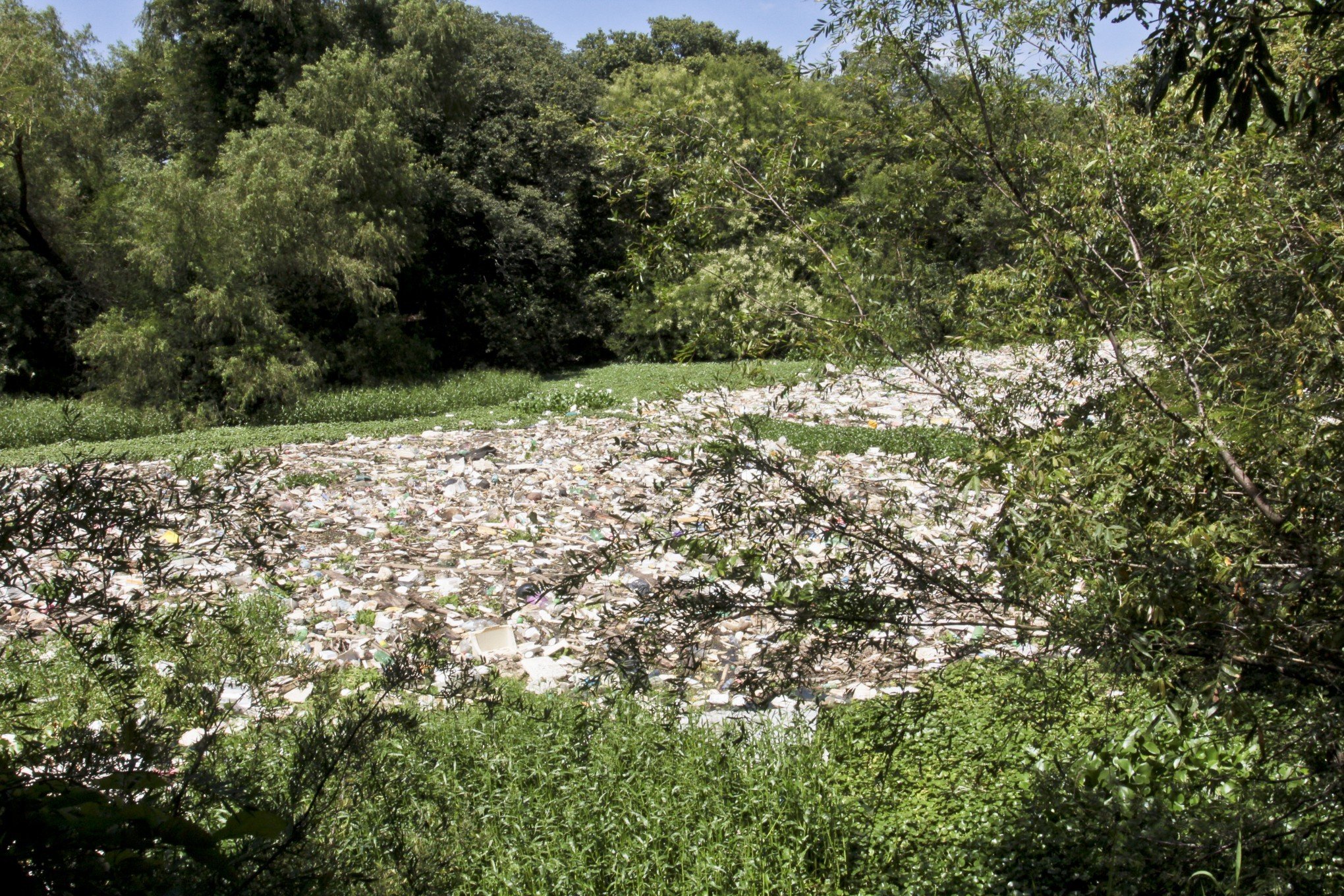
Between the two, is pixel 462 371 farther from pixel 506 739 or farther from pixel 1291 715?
pixel 1291 715

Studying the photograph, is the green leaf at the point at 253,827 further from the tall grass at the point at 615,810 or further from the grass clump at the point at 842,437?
the grass clump at the point at 842,437

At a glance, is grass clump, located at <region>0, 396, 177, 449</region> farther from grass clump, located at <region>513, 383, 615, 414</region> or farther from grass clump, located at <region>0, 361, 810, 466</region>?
grass clump, located at <region>513, 383, 615, 414</region>

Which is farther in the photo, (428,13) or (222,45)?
(428,13)

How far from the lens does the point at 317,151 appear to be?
14688 mm

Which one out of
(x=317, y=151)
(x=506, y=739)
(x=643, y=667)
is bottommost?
(x=506, y=739)

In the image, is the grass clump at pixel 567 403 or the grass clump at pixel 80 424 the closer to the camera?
the grass clump at pixel 80 424

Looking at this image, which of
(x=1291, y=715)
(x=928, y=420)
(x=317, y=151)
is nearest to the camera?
(x=1291, y=715)

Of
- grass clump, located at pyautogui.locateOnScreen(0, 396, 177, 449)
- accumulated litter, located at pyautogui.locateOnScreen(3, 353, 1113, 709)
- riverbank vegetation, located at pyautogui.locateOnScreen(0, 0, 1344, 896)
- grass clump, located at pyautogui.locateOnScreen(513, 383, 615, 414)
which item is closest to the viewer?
riverbank vegetation, located at pyautogui.locateOnScreen(0, 0, 1344, 896)

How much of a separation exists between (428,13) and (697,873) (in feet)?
56.4

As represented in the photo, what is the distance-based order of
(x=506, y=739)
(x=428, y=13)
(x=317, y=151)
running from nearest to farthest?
1. (x=506, y=739)
2. (x=317, y=151)
3. (x=428, y=13)

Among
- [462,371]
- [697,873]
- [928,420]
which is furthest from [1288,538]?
[462,371]

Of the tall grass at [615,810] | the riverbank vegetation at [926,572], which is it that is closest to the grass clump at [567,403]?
the riverbank vegetation at [926,572]

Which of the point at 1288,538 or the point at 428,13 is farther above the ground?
the point at 428,13

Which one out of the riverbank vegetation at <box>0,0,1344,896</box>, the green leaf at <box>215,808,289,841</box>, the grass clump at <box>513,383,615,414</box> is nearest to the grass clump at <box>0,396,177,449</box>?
the grass clump at <box>513,383,615,414</box>
